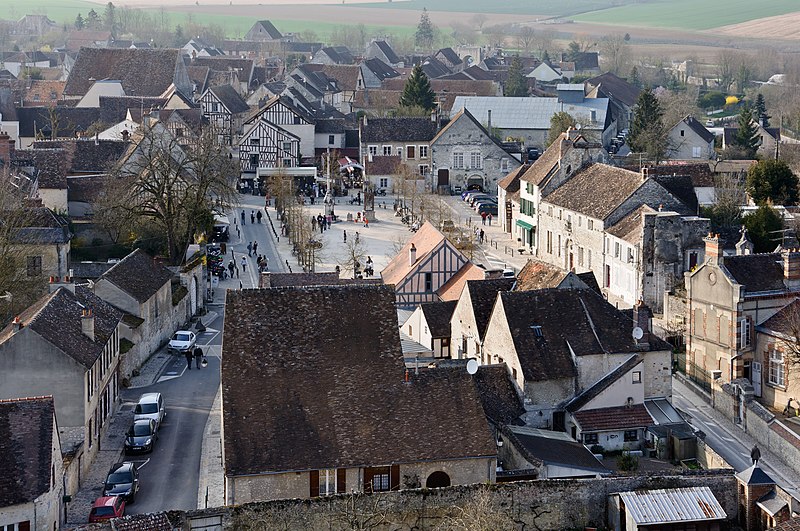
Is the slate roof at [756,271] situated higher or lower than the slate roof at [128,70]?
lower

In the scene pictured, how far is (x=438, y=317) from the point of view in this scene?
5091 cm

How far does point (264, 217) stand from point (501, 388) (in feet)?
145

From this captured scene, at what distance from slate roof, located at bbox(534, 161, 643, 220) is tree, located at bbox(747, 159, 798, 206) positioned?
926 centimetres

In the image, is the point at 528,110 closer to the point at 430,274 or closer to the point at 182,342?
the point at 430,274

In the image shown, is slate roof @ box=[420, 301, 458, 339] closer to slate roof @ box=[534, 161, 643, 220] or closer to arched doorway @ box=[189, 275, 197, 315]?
arched doorway @ box=[189, 275, 197, 315]

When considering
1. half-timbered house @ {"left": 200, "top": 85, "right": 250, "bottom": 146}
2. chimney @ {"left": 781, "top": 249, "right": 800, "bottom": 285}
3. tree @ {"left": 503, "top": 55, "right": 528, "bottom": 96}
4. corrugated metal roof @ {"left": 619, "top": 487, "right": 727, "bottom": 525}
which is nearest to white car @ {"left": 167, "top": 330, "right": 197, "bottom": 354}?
chimney @ {"left": 781, "top": 249, "right": 800, "bottom": 285}

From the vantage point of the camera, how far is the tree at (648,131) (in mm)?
95438

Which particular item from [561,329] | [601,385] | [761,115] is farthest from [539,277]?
[761,115]

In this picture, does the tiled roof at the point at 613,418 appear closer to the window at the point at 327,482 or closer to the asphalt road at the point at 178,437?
the window at the point at 327,482

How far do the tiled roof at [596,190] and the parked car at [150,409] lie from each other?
27765 mm

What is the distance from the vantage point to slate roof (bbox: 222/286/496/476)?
117 feet

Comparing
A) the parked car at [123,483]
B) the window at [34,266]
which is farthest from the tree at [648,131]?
the parked car at [123,483]

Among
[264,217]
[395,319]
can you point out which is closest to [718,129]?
[264,217]

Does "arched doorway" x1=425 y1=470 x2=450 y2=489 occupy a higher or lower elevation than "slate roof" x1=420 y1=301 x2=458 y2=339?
lower
